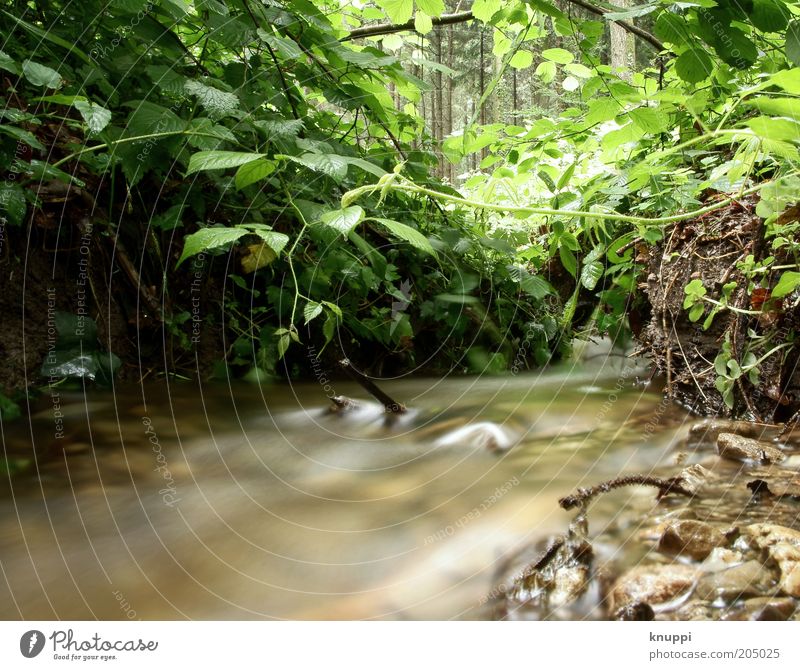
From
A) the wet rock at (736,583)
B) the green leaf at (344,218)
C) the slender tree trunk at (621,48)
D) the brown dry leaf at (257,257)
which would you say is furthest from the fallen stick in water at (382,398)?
the slender tree trunk at (621,48)

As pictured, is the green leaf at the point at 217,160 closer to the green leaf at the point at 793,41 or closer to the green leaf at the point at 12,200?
the green leaf at the point at 12,200

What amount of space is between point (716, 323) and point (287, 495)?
0.92 meters

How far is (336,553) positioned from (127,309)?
30.5 inches

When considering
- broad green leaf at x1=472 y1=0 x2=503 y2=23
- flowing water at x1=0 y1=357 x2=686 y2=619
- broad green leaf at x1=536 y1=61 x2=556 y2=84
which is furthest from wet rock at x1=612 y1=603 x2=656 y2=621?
broad green leaf at x1=536 y1=61 x2=556 y2=84

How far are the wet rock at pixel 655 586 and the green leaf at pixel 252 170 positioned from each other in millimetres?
724

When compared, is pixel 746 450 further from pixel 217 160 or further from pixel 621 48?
pixel 621 48

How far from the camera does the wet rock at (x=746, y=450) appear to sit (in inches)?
28.9

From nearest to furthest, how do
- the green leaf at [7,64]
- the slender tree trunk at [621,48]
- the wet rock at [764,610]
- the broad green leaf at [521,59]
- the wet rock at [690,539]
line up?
1. the wet rock at [764,610]
2. the wet rock at [690,539]
3. the green leaf at [7,64]
4. the broad green leaf at [521,59]
5. the slender tree trunk at [621,48]

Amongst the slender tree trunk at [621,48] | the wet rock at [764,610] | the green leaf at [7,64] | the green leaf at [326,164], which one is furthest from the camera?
the slender tree trunk at [621,48]

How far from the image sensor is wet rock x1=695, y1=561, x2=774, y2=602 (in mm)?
444

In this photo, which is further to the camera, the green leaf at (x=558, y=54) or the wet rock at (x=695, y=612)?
the green leaf at (x=558, y=54)

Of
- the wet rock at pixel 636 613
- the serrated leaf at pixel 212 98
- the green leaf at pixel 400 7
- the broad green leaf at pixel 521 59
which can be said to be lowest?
the wet rock at pixel 636 613

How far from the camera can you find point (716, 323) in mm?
1056

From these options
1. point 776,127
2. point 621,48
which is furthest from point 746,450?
point 621,48
